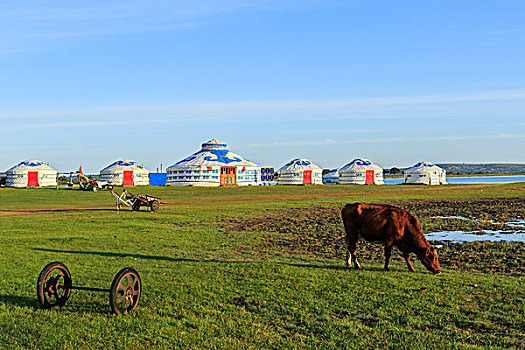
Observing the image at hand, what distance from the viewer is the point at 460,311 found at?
28.5 ft

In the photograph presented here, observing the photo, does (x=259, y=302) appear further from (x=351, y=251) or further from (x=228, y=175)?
(x=228, y=175)

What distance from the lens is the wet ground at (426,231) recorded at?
15219mm

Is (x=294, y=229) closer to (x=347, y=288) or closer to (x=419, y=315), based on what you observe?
(x=347, y=288)

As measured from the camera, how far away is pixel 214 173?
72.2 meters

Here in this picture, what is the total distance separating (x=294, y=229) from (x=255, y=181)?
55078 millimetres

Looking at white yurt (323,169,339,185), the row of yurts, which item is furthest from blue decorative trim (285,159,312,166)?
white yurt (323,169,339,185)

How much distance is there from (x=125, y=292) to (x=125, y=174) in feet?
226

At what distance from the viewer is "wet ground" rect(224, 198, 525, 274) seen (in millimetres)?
15219

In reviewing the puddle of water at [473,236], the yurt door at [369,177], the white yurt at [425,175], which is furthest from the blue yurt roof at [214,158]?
the puddle of water at [473,236]

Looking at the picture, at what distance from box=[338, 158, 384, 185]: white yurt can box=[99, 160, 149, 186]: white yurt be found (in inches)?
1394

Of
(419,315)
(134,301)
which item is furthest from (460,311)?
(134,301)

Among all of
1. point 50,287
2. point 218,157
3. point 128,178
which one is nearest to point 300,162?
point 218,157

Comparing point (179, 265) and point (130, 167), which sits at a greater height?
point (130, 167)

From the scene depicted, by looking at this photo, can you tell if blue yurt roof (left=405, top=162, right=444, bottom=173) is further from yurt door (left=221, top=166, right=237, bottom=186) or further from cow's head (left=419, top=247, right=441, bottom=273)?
cow's head (left=419, top=247, right=441, bottom=273)
